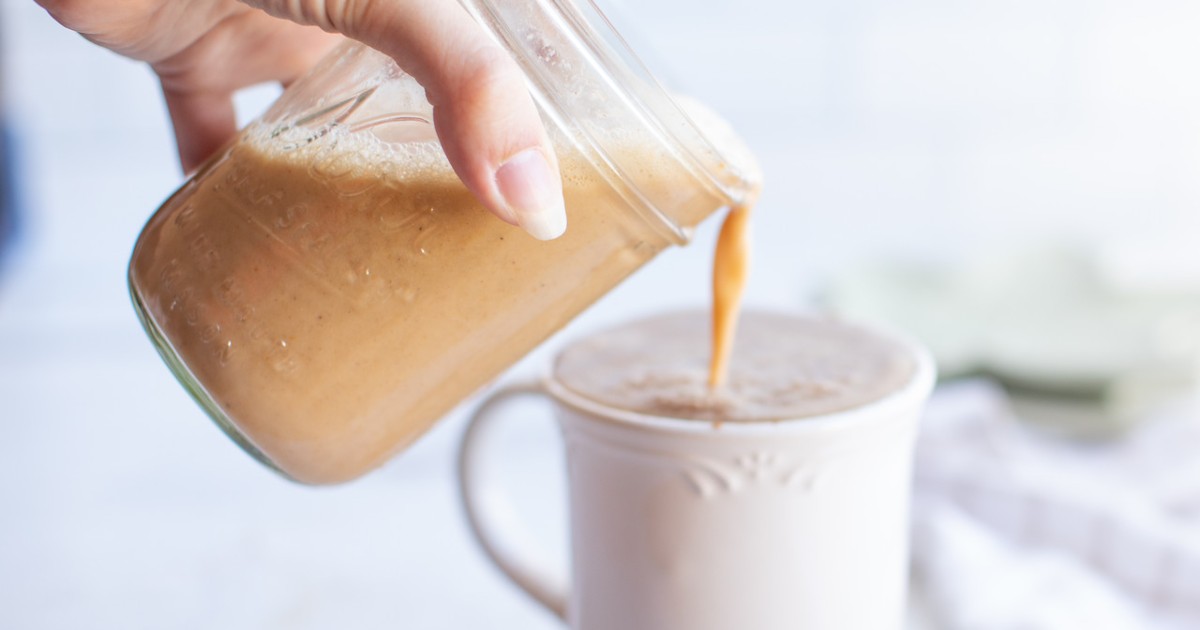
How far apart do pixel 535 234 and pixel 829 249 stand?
1535mm

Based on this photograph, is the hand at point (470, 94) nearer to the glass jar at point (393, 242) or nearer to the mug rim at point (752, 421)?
the glass jar at point (393, 242)

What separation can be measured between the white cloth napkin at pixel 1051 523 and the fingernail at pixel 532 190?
484 mm

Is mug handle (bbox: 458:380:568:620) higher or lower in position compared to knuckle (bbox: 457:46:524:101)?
lower

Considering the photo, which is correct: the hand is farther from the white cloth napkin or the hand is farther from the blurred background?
the white cloth napkin

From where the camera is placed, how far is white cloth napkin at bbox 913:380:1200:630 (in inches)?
31.1

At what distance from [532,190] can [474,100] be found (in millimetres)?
43

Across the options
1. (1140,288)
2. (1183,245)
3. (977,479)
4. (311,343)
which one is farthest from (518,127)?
(1183,245)

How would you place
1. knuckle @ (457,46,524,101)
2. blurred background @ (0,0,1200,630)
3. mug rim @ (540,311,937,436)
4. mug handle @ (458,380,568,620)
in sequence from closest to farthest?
knuckle @ (457,46,524,101) < mug rim @ (540,311,937,436) < mug handle @ (458,380,568,620) < blurred background @ (0,0,1200,630)

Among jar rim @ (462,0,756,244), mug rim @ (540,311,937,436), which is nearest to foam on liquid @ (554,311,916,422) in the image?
mug rim @ (540,311,937,436)

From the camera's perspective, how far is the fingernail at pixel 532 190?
1.48ft

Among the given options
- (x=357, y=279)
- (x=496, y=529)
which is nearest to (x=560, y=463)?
(x=496, y=529)

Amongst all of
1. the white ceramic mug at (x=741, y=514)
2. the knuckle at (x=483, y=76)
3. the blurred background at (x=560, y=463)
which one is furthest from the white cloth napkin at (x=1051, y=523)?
the knuckle at (x=483, y=76)

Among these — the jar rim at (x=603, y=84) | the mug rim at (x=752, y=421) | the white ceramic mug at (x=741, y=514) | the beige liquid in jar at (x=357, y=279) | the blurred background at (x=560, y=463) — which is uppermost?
the jar rim at (x=603, y=84)

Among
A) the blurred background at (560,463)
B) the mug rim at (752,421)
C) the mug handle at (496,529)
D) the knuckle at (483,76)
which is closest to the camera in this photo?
the knuckle at (483,76)
